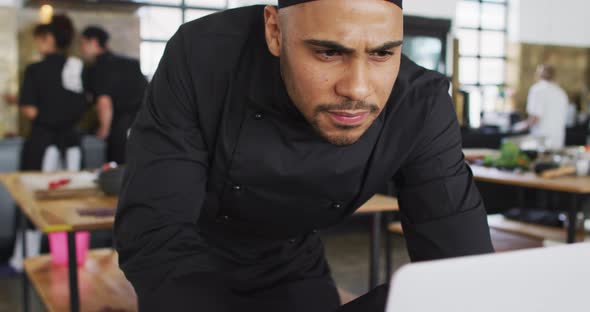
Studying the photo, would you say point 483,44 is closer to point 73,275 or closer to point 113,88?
point 113,88

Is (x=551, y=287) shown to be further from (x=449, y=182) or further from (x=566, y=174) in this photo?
(x=566, y=174)

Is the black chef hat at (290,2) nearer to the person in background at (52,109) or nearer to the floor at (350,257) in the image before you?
the floor at (350,257)

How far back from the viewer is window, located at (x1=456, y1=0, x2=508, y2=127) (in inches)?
399

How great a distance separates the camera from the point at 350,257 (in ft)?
14.2

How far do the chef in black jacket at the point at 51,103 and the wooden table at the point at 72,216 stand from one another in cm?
171

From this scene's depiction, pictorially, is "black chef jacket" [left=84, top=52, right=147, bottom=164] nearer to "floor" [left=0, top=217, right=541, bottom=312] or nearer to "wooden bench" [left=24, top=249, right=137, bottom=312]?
"floor" [left=0, top=217, right=541, bottom=312]

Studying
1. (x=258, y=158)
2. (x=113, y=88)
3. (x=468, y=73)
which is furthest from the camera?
(x=468, y=73)

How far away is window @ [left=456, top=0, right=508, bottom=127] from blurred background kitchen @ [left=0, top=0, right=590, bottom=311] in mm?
17

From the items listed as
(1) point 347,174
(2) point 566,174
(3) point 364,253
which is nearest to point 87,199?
(1) point 347,174

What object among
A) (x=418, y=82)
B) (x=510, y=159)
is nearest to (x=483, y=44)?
(x=510, y=159)

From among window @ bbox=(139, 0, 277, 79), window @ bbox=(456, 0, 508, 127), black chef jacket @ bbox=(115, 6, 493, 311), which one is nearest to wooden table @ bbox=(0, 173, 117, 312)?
black chef jacket @ bbox=(115, 6, 493, 311)

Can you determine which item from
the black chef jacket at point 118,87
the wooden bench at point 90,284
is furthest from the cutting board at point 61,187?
the black chef jacket at point 118,87

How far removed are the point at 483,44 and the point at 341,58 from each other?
1005cm

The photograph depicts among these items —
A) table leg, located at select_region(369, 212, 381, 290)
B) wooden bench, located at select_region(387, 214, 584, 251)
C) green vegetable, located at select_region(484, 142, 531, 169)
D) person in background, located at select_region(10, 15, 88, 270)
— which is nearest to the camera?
table leg, located at select_region(369, 212, 381, 290)
